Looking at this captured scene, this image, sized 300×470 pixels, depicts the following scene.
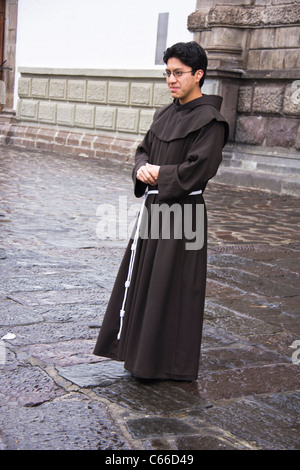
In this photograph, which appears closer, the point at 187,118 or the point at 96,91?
the point at 187,118

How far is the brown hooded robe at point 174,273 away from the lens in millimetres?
3383

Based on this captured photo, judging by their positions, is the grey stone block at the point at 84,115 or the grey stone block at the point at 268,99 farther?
the grey stone block at the point at 84,115

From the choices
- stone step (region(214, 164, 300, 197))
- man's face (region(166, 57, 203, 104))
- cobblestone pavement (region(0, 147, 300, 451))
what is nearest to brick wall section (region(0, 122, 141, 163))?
stone step (region(214, 164, 300, 197))

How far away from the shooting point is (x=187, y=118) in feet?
11.4

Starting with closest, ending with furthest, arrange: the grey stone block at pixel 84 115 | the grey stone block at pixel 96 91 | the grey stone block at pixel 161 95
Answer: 1. the grey stone block at pixel 161 95
2. the grey stone block at pixel 96 91
3. the grey stone block at pixel 84 115

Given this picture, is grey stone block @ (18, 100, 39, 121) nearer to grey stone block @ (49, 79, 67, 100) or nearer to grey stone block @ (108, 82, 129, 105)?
grey stone block @ (49, 79, 67, 100)

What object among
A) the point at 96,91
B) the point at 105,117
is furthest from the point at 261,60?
the point at 96,91

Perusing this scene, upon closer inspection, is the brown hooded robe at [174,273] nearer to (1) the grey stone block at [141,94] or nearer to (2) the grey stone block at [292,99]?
(2) the grey stone block at [292,99]

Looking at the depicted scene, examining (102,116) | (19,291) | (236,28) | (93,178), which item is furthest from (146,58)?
(19,291)

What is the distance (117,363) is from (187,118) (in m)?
1.24

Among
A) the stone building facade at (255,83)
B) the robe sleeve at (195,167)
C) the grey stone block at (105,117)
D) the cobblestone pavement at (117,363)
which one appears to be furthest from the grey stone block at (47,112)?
the robe sleeve at (195,167)

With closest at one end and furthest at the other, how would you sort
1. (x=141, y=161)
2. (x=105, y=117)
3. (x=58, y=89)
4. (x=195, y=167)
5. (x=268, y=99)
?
(x=195, y=167) < (x=141, y=161) < (x=268, y=99) < (x=105, y=117) < (x=58, y=89)

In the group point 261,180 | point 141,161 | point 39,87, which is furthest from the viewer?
point 39,87

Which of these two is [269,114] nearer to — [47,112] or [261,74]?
[261,74]
